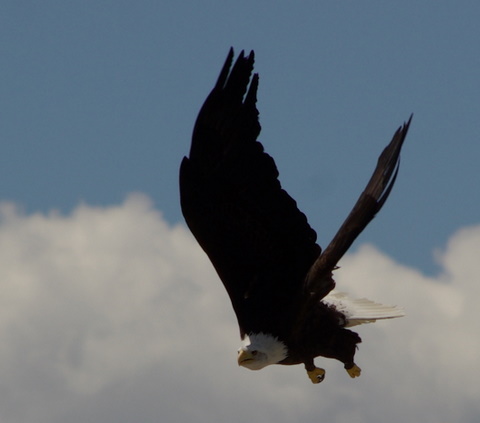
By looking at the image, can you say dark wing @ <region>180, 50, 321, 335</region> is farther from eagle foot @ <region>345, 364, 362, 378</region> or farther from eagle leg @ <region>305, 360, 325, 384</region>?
eagle foot @ <region>345, 364, 362, 378</region>

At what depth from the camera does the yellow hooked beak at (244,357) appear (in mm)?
11086

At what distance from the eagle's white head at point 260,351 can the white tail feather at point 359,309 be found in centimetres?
56

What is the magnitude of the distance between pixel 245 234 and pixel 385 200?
122cm

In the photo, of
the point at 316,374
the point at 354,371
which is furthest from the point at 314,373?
the point at 354,371

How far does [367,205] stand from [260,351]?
141 cm

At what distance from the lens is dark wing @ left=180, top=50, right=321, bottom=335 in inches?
417

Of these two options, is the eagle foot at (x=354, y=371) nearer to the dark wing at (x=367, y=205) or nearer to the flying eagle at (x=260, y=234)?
the flying eagle at (x=260, y=234)

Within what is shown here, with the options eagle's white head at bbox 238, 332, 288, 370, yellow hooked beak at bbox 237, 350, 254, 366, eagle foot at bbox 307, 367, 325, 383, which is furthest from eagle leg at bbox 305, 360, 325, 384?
yellow hooked beak at bbox 237, 350, 254, 366

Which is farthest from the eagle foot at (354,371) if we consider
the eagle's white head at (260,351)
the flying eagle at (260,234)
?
the eagle's white head at (260,351)

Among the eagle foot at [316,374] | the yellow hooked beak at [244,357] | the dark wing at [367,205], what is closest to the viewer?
the dark wing at [367,205]

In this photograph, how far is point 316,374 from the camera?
11375 millimetres

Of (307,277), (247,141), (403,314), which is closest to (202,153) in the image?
(247,141)

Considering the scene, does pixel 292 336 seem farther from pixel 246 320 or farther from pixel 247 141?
pixel 247 141

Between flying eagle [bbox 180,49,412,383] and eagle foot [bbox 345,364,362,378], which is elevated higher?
flying eagle [bbox 180,49,412,383]
